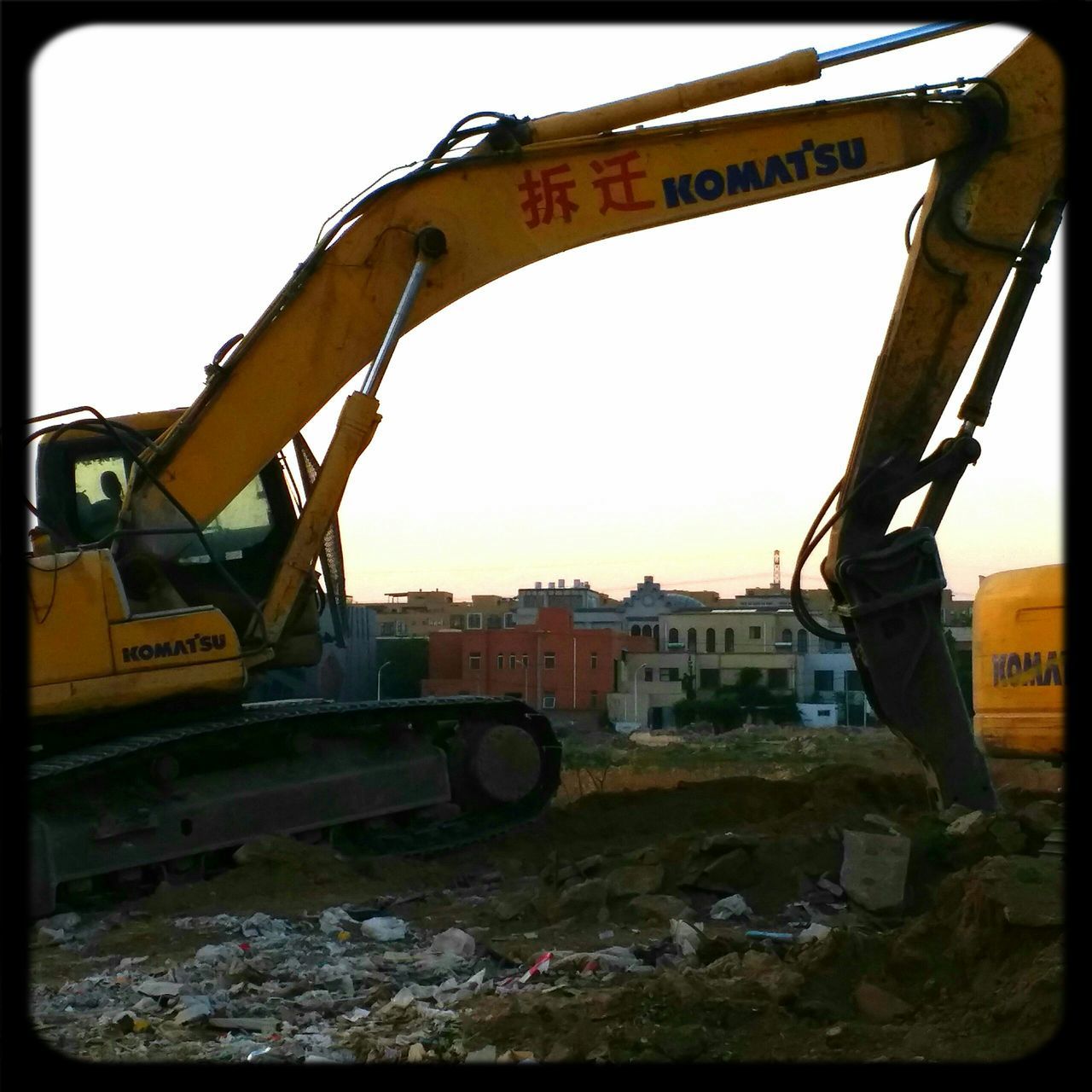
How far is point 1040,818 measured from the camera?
8.37m

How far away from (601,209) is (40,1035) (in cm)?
554

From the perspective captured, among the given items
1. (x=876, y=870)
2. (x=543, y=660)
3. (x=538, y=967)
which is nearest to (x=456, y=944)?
(x=538, y=967)

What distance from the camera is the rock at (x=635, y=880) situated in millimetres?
8188

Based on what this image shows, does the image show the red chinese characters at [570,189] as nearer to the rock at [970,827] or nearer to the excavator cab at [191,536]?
the excavator cab at [191,536]

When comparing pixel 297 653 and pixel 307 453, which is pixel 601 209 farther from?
pixel 297 653

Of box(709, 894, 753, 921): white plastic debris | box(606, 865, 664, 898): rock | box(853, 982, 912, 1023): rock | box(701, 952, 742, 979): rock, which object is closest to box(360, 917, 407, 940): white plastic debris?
box(606, 865, 664, 898): rock

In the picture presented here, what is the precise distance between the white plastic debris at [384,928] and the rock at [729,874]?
160 centimetres

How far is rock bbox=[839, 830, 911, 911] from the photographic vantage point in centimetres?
790

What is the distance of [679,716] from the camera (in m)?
42.8

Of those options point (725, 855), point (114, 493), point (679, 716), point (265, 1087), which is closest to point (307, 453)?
point (114, 493)

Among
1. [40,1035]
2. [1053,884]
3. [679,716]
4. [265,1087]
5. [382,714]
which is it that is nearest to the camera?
[265,1087]

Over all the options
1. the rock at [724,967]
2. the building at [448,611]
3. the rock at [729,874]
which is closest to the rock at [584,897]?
the rock at [729,874]

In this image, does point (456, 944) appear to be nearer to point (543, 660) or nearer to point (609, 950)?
point (609, 950)

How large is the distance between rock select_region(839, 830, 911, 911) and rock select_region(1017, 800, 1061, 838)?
0.70 meters
